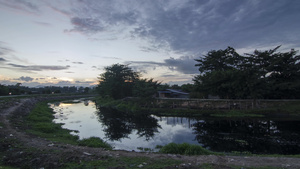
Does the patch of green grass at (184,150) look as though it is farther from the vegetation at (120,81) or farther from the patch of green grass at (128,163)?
Answer: the vegetation at (120,81)

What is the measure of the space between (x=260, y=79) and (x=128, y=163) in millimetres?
34726

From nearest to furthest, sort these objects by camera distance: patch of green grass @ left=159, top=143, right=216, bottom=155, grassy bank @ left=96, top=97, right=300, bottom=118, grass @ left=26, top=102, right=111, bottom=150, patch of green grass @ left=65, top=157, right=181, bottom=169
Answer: patch of green grass @ left=65, top=157, right=181, bottom=169 < patch of green grass @ left=159, top=143, right=216, bottom=155 < grass @ left=26, top=102, right=111, bottom=150 < grassy bank @ left=96, top=97, right=300, bottom=118

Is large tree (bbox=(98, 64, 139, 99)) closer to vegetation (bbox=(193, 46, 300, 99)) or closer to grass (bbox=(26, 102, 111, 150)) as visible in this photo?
vegetation (bbox=(193, 46, 300, 99))

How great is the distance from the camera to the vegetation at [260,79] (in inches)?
1346

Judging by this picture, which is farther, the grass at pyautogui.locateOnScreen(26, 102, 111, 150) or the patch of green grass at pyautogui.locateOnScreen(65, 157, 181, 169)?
the grass at pyautogui.locateOnScreen(26, 102, 111, 150)

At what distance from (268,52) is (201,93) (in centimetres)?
1761

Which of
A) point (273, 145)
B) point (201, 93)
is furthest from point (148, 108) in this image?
→ point (273, 145)

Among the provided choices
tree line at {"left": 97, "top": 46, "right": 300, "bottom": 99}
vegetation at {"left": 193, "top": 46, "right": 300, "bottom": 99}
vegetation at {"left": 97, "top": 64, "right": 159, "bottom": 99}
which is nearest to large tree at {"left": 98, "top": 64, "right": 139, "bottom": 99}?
vegetation at {"left": 97, "top": 64, "right": 159, "bottom": 99}

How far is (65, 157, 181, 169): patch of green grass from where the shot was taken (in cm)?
802

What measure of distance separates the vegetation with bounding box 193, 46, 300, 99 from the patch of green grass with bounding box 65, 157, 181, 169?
3065 centimetres

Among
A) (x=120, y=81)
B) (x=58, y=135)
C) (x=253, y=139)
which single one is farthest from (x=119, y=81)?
Result: (x=253, y=139)

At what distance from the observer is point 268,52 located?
1549 inches

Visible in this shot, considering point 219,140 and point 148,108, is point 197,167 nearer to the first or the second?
point 219,140

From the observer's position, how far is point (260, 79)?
34125 mm
